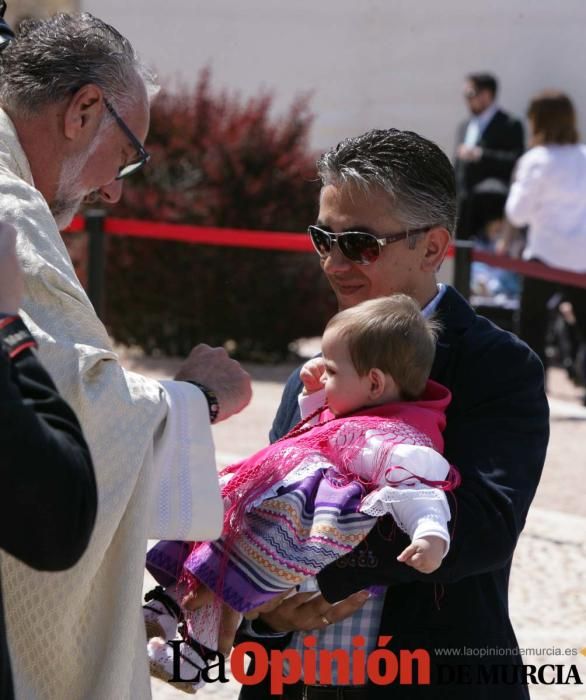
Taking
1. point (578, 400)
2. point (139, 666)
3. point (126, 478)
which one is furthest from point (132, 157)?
point (578, 400)

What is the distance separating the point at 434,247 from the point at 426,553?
30.4 inches

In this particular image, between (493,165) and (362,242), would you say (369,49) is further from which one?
(362,242)

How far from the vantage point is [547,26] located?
14.3 metres

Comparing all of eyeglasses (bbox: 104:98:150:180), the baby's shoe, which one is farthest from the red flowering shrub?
the baby's shoe

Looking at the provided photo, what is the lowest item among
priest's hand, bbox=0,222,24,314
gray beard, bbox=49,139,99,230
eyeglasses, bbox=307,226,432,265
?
→ eyeglasses, bbox=307,226,432,265

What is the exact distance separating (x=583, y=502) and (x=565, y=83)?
317 inches

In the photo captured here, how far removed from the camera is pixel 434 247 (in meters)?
2.91

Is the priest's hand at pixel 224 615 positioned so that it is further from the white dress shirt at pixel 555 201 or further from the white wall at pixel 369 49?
the white wall at pixel 369 49

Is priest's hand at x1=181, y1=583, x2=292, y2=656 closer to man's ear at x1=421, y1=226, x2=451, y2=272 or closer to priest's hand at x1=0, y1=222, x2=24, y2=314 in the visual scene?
man's ear at x1=421, y1=226, x2=451, y2=272

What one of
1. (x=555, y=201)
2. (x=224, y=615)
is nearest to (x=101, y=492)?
(x=224, y=615)

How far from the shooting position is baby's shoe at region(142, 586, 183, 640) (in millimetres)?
2766

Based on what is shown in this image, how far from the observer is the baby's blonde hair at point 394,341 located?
2.63 metres

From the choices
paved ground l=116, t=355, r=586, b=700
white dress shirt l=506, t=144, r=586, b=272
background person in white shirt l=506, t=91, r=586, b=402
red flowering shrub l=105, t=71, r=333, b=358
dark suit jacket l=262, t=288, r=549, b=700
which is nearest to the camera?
dark suit jacket l=262, t=288, r=549, b=700

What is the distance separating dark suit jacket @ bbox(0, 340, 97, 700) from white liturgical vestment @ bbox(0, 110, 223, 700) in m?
0.53
